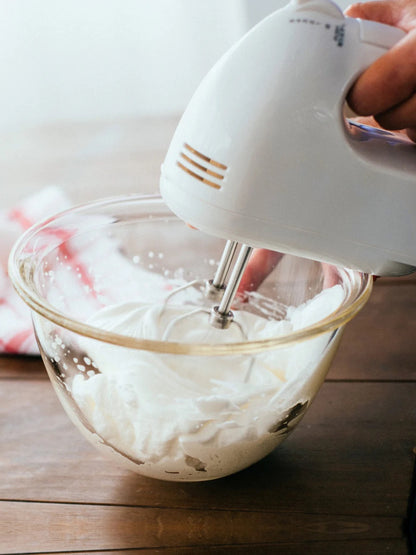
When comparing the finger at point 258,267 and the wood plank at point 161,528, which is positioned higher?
the finger at point 258,267

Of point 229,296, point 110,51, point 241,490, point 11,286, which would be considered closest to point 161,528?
point 241,490

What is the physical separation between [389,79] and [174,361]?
238 mm

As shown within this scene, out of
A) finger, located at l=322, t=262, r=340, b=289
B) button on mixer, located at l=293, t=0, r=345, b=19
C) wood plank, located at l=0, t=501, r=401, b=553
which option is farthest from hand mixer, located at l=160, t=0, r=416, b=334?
wood plank, located at l=0, t=501, r=401, b=553

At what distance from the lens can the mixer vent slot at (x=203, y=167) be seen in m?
0.47

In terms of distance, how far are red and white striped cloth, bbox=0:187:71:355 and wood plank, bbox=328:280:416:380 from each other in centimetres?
32

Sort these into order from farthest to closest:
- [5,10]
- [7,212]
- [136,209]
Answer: [5,10] → [7,212] → [136,209]

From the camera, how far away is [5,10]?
6.44 feet

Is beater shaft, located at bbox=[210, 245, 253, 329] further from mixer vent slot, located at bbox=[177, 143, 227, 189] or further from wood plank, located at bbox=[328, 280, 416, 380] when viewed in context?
wood plank, located at bbox=[328, 280, 416, 380]

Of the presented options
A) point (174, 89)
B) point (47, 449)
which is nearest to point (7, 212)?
point (47, 449)

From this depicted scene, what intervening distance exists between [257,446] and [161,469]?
8 centimetres

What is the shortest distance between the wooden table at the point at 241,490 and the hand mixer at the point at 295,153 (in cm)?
20

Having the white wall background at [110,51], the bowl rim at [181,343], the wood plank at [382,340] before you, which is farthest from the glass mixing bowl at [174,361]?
the white wall background at [110,51]

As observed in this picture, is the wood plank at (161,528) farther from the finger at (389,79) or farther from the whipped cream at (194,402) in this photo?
the finger at (389,79)

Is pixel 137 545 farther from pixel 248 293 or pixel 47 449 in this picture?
pixel 248 293
